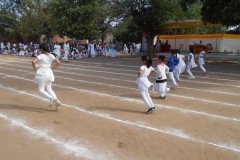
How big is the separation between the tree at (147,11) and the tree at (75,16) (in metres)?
3.94

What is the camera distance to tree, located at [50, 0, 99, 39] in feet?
84.1

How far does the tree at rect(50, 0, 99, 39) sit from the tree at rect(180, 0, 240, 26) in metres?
11.8

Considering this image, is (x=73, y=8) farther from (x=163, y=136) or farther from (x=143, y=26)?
(x=163, y=136)

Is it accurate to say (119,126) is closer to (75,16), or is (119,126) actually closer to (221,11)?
(221,11)

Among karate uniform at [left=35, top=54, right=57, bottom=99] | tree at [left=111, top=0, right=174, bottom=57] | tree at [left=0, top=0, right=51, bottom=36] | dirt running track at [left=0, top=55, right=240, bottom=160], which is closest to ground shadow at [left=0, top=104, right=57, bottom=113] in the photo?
dirt running track at [left=0, top=55, right=240, bottom=160]

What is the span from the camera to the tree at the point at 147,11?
21.8m

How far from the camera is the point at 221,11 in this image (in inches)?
616

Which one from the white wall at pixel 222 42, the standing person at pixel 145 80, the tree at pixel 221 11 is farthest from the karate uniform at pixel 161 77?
the white wall at pixel 222 42

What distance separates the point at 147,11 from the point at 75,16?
811 cm

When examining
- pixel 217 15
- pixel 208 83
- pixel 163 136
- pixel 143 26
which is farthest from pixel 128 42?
pixel 163 136

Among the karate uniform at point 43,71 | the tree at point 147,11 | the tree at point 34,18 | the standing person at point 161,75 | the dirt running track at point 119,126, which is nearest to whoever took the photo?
the dirt running track at point 119,126

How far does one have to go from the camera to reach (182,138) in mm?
4824

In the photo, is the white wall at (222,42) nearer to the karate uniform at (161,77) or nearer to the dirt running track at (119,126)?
the dirt running track at (119,126)

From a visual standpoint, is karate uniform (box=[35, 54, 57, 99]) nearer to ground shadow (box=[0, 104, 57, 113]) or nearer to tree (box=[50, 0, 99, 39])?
ground shadow (box=[0, 104, 57, 113])
